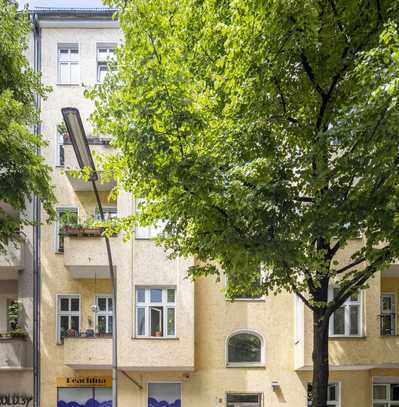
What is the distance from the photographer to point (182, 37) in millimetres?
7688

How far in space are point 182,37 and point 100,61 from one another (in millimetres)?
8973

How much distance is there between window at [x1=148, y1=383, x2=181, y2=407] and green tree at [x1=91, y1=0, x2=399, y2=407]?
24.3ft

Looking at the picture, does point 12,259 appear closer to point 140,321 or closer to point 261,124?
point 140,321

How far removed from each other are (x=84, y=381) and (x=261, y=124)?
10578 millimetres

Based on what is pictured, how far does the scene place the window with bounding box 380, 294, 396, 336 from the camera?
15.1 meters

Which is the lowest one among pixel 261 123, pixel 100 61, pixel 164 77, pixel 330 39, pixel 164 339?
pixel 164 339

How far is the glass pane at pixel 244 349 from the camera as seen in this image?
14.5m

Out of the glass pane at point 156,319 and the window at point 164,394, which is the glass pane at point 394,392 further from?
the glass pane at point 156,319

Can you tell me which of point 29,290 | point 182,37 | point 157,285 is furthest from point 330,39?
point 29,290

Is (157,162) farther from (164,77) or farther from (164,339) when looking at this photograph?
(164,339)

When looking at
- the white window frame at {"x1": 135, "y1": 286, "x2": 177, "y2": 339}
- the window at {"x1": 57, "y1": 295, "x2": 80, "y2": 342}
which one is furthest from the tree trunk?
the window at {"x1": 57, "y1": 295, "x2": 80, "y2": 342}

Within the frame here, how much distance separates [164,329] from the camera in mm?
13891

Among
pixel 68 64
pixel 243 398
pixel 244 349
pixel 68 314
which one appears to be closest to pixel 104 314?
pixel 68 314

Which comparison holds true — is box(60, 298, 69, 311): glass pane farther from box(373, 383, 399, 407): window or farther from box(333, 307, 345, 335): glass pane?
box(373, 383, 399, 407): window
